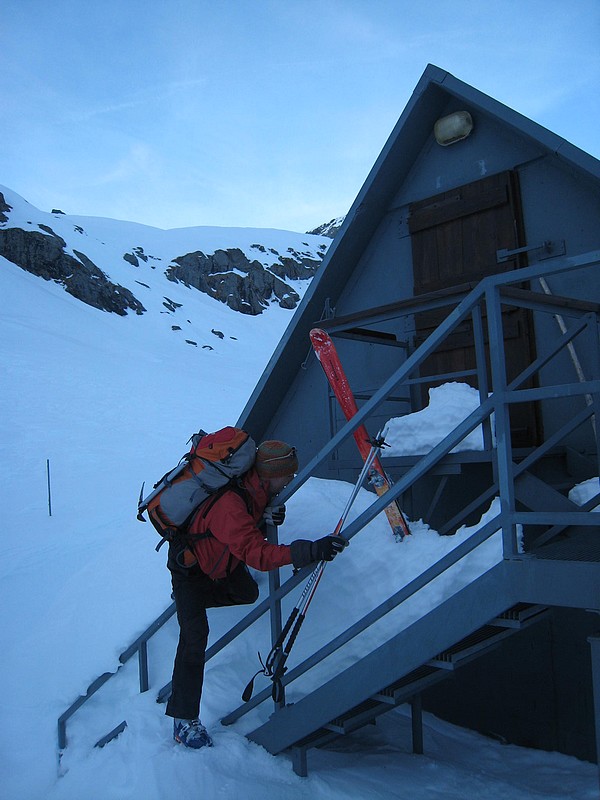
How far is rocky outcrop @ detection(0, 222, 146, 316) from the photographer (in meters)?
49.7

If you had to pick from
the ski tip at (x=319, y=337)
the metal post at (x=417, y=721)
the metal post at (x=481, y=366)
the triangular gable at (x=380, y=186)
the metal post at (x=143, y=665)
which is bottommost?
the metal post at (x=417, y=721)

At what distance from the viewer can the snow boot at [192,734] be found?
4305 millimetres

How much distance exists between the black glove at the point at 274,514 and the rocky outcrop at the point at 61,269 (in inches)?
1849

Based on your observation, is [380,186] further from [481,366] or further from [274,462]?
[274,462]

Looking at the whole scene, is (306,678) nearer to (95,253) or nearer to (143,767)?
(143,767)

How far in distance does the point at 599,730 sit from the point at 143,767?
267cm

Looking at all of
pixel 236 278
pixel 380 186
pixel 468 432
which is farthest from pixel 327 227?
pixel 468 432

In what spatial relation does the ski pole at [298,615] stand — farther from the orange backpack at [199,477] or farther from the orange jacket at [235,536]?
the orange backpack at [199,477]

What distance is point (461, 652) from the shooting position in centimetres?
398

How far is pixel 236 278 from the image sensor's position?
246 feet

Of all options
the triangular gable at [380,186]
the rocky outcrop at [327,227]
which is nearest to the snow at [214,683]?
the triangular gable at [380,186]

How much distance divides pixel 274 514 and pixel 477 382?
3.34 metres

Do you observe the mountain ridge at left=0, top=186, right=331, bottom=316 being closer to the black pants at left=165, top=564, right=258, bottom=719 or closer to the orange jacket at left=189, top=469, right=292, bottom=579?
the black pants at left=165, top=564, right=258, bottom=719

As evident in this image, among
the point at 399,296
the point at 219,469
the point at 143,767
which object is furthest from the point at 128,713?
the point at 399,296
